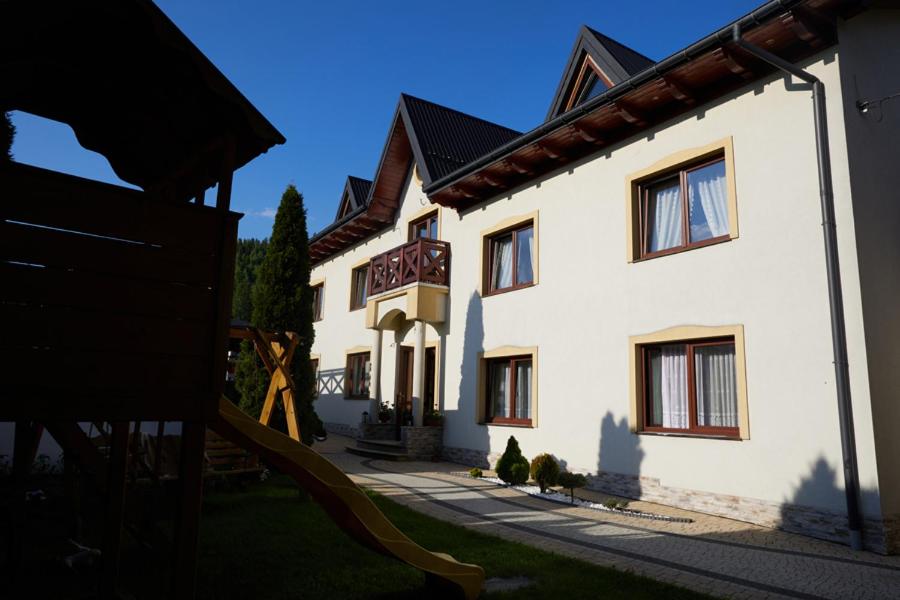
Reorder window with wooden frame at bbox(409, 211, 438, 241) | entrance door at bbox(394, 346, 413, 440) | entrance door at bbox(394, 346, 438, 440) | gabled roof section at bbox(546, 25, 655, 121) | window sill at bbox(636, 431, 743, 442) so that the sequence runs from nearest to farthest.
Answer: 1. window sill at bbox(636, 431, 743, 442)
2. gabled roof section at bbox(546, 25, 655, 121)
3. entrance door at bbox(394, 346, 438, 440)
4. entrance door at bbox(394, 346, 413, 440)
5. window with wooden frame at bbox(409, 211, 438, 241)

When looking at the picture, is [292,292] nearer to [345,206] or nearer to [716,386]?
[716,386]

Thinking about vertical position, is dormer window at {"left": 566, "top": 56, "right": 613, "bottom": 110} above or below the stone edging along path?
A: above

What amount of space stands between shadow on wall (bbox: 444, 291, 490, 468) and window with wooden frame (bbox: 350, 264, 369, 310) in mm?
6523

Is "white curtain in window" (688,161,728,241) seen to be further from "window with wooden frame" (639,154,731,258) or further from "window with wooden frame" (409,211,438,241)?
"window with wooden frame" (409,211,438,241)

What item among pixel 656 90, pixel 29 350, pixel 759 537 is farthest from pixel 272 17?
pixel 759 537

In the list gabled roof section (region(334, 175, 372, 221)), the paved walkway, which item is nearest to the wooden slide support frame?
the paved walkway

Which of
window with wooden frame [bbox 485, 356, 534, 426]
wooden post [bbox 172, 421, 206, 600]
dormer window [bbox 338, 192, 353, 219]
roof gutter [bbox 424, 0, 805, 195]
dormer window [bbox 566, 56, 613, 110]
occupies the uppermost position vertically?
dormer window [bbox 338, 192, 353, 219]

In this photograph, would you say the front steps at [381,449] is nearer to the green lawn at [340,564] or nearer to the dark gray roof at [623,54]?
the green lawn at [340,564]

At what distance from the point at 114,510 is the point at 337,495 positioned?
1848 mm

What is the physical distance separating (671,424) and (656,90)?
16.8ft

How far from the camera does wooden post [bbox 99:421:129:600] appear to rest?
4496 mm

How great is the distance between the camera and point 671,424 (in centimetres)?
926

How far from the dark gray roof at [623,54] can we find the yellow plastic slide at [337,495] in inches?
391

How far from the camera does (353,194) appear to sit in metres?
21.1
